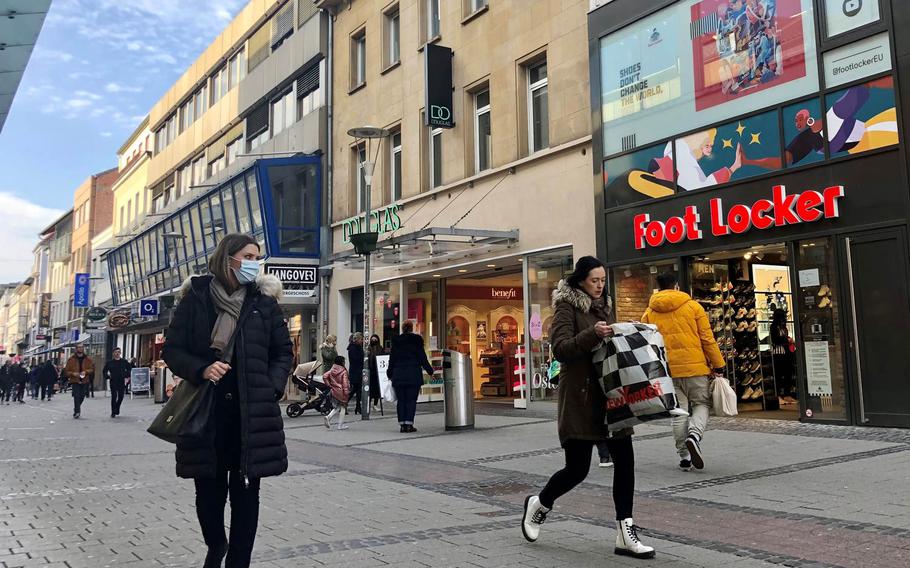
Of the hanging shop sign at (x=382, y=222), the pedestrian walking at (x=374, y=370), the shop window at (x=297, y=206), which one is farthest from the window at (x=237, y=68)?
the pedestrian walking at (x=374, y=370)

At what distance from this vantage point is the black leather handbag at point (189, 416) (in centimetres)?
368

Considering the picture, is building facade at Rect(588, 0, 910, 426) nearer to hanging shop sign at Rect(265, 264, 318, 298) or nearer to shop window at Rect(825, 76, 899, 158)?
shop window at Rect(825, 76, 899, 158)

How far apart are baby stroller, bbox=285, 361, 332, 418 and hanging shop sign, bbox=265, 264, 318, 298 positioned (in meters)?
6.68

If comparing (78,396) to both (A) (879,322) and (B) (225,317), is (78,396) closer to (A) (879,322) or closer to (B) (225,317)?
(A) (879,322)

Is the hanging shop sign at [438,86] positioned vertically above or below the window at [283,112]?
below

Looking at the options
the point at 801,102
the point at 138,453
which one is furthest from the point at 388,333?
the point at 801,102

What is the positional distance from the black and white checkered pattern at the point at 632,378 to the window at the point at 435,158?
1558 cm

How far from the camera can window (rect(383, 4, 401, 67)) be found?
22.0 meters

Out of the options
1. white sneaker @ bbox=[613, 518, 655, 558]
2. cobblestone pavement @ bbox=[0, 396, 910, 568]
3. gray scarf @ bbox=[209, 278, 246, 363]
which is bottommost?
cobblestone pavement @ bbox=[0, 396, 910, 568]

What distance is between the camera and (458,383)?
1260 centimetres

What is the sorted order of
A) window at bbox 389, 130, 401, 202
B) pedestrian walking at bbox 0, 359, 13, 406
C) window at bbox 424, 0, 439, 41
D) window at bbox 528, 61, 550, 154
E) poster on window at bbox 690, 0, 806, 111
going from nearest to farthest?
poster on window at bbox 690, 0, 806, 111, window at bbox 528, 61, 550, 154, window at bbox 424, 0, 439, 41, window at bbox 389, 130, 401, 202, pedestrian walking at bbox 0, 359, 13, 406

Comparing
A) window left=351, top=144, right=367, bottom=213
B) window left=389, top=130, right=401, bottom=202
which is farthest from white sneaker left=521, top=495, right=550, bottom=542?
window left=351, top=144, right=367, bottom=213

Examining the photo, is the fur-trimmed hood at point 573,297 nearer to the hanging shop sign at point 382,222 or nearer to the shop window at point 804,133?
the shop window at point 804,133

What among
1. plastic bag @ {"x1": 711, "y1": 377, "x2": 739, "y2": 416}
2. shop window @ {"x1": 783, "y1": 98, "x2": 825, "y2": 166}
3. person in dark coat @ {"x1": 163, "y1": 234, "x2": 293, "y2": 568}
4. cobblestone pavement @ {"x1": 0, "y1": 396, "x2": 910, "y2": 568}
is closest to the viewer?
person in dark coat @ {"x1": 163, "y1": 234, "x2": 293, "y2": 568}
